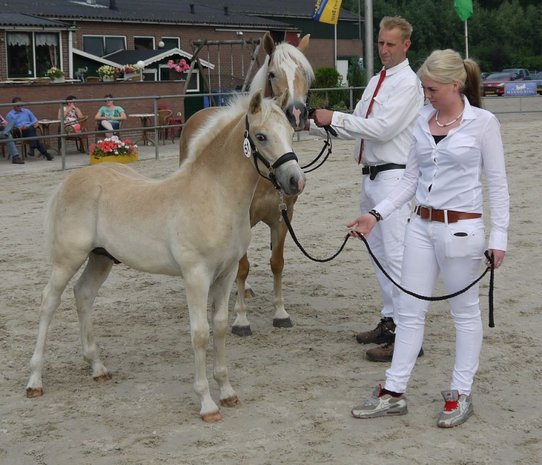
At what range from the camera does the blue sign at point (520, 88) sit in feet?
125

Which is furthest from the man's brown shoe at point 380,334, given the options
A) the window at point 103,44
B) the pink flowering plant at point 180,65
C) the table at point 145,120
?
the window at point 103,44

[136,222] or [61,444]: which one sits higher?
[136,222]

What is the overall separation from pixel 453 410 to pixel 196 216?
168 cm

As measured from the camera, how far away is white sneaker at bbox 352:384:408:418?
4547 millimetres

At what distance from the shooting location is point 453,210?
4.23 m

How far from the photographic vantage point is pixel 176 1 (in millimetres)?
36094

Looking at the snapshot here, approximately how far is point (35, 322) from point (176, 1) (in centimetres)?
3146

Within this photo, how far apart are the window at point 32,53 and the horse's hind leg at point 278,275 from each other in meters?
19.1

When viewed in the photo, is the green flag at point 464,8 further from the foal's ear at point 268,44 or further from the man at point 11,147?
the foal's ear at point 268,44

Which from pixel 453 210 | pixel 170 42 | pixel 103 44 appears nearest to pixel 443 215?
pixel 453 210

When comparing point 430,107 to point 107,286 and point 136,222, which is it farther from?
point 107,286

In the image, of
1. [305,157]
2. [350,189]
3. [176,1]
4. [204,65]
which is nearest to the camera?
[350,189]

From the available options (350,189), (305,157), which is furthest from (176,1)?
(350,189)

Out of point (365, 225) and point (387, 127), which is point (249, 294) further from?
point (365, 225)
